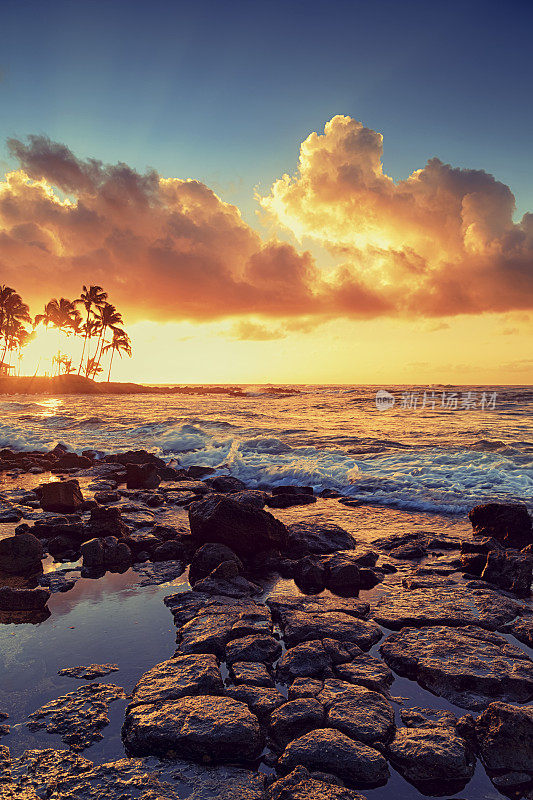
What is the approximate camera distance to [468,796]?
9.32ft

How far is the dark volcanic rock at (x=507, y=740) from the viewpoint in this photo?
303 cm

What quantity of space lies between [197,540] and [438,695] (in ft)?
14.8

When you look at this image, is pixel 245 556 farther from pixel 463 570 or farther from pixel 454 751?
pixel 454 751

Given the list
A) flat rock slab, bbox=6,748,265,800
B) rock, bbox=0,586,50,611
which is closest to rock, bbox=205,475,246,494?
rock, bbox=0,586,50,611

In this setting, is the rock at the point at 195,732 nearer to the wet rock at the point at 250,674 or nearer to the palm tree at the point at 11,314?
the wet rock at the point at 250,674

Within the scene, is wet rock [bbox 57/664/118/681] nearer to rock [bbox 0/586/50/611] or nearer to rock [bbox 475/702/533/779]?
rock [bbox 0/586/50/611]

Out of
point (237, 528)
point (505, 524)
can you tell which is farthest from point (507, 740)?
point (505, 524)

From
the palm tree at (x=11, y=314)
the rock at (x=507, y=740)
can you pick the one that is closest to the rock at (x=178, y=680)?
the rock at (x=507, y=740)

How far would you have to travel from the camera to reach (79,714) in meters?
3.50

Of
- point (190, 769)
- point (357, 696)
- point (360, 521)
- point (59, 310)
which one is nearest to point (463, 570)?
point (360, 521)

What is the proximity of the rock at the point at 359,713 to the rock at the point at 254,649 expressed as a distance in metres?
0.69

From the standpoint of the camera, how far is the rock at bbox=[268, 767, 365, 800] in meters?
2.68

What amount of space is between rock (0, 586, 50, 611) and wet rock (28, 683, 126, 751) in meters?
2.01

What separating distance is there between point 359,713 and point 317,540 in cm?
436
